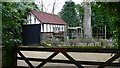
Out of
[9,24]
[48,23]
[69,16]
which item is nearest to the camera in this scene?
[9,24]

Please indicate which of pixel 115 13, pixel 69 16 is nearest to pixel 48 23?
Answer: pixel 69 16

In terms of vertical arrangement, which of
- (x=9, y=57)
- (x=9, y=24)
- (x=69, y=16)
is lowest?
(x=9, y=57)

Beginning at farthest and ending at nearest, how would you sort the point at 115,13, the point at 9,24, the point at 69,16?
the point at 69,16
the point at 9,24
the point at 115,13

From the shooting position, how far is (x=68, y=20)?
8.42 meters

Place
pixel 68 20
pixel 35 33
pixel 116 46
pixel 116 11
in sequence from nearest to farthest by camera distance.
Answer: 1. pixel 116 11
2. pixel 116 46
3. pixel 35 33
4. pixel 68 20

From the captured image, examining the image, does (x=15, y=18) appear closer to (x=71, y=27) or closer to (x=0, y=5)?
(x=0, y=5)

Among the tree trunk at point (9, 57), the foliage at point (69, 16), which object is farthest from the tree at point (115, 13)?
the foliage at point (69, 16)

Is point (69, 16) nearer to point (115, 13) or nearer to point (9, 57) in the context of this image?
point (9, 57)

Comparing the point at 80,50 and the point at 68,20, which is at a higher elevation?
the point at 68,20

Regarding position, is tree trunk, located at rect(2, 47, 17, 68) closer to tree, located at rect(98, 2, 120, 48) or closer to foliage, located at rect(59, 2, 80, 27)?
tree, located at rect(98, 2, 120, 48)

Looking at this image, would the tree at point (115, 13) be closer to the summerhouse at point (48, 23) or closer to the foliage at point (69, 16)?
the summerhouse at point (48, 23)

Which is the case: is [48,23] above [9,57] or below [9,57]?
above

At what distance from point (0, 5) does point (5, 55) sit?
703 millimetres

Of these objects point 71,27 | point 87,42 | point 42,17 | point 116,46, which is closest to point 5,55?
point 116,46
